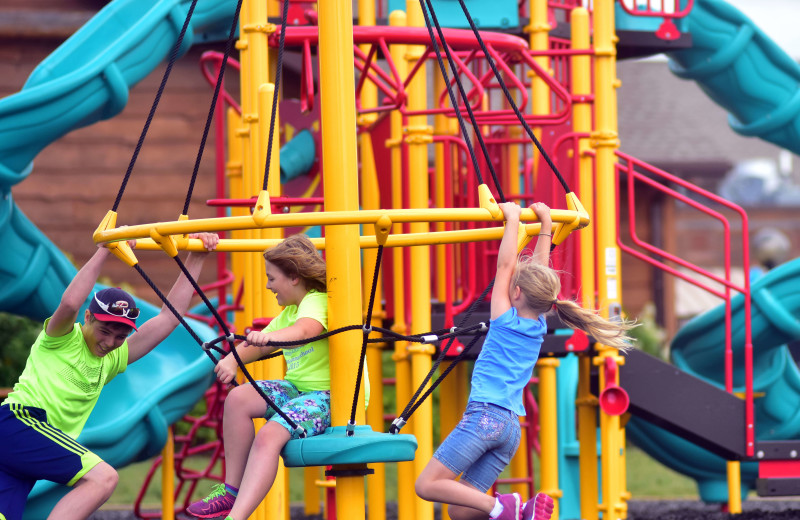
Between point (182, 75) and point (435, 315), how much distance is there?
7352mm

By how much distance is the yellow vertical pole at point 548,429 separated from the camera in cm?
657

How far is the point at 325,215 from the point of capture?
326 centimetres

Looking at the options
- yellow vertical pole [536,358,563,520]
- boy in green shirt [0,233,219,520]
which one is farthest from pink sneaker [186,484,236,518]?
yellow vertical pole [536,358,563,520]

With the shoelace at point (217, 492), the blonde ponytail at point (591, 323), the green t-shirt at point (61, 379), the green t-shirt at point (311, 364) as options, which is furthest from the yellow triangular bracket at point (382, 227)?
the green t-shirt at point (61, 379)

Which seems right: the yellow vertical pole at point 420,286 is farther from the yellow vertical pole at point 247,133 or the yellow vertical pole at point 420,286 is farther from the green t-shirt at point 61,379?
the green t-shirt at point 61,379

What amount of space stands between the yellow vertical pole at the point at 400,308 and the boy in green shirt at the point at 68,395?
1.88m

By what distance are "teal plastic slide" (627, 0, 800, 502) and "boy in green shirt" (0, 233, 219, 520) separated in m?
5.37

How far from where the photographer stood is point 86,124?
7.17 m

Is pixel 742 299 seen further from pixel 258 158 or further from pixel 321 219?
pixel 321 219

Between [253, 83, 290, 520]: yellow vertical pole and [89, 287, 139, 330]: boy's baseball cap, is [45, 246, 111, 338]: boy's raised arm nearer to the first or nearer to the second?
[89, 287, 139, 330]: boy's baseball cap

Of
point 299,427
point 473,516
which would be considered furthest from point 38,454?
point 473,516

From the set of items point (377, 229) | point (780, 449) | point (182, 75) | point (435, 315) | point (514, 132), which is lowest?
point (780, 449)

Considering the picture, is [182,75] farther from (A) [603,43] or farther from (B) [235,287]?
(A) [603,43]

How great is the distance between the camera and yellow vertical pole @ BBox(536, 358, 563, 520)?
657 centimetres
